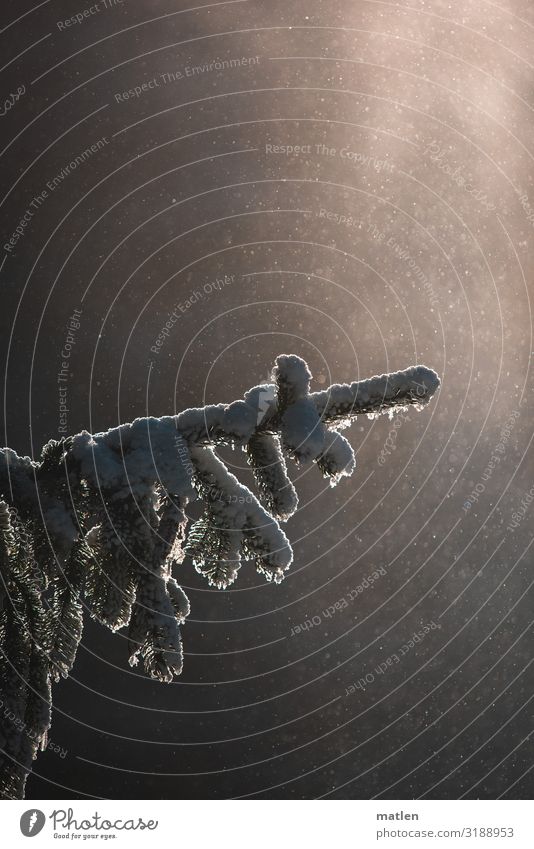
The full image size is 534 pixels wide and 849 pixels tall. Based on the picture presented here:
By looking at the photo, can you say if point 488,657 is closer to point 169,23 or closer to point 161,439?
point 169,23

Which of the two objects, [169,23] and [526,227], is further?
[526,227]

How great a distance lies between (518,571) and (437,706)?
1069 cm

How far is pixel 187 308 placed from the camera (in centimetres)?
3178

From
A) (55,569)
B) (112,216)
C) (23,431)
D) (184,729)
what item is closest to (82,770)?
(184,729)
